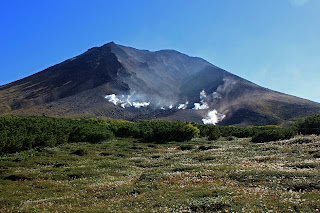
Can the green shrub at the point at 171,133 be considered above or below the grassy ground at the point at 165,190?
above

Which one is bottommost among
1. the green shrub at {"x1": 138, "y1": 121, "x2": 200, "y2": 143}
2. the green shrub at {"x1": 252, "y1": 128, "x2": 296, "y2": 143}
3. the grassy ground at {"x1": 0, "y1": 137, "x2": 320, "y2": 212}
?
Answer: the grassy ground at {"x1": 0, "y1": 137, "x2": 320, "y2": 212}

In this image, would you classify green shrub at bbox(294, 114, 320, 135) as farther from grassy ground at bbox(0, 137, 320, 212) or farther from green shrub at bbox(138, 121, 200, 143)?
grassy ground at bbox(0, 137, 320, 212)

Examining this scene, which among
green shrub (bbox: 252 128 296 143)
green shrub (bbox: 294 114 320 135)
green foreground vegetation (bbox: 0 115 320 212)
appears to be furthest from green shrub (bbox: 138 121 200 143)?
green foreground vegetation (bbox: 0 115 320 212)

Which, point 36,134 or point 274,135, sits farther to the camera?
point 274,135

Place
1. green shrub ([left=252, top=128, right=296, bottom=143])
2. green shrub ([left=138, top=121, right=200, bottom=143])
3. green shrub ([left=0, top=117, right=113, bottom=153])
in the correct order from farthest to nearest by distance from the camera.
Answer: green shrub ([left=138, top=121, right=200, bottom=143]) < green shrub ([left=252, top=128, right=296, bottom=143]) < green shrub ([left=0, top=117, right=113, bottom=153])

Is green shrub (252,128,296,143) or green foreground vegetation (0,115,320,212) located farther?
green shrub (252,128,296,143)

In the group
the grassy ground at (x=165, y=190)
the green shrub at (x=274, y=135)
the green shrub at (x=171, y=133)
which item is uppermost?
the green shrub at (x=171, y=133)

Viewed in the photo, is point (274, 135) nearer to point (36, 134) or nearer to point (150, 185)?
point (150, 185)

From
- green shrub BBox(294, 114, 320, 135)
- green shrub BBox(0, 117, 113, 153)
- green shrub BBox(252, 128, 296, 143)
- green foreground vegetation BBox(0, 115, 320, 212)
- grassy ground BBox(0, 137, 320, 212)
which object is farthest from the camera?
green shrub BBox(294, 114, 320, 135)

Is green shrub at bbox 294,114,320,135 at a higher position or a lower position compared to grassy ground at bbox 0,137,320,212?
higher

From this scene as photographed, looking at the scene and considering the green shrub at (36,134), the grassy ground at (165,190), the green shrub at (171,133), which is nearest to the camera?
the grassy ground at (165,190)

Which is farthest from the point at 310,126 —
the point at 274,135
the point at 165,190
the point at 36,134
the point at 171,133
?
the point at 36,134

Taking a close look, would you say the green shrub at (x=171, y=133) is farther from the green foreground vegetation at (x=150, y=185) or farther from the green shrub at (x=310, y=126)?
the green foreground vegetation at (x=150, y=185)

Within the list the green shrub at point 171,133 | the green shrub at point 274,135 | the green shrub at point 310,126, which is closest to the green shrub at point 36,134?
the green shrub at point 171,133
